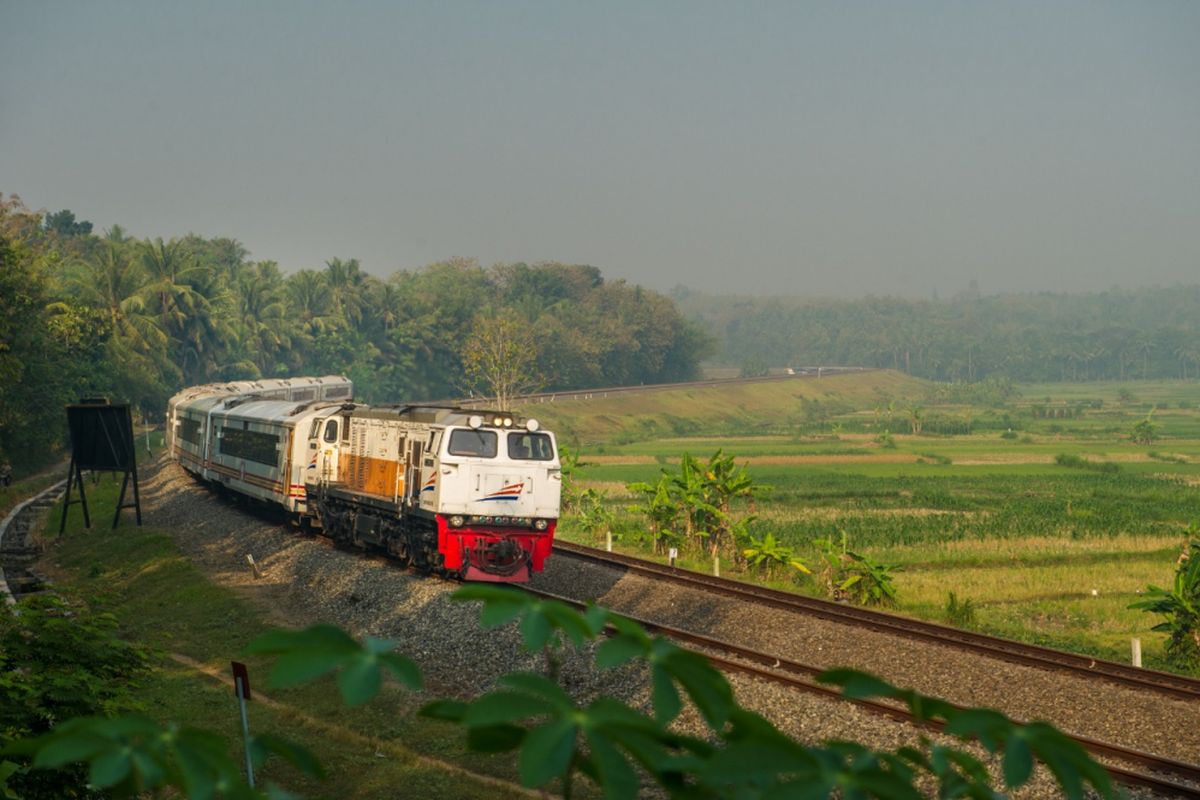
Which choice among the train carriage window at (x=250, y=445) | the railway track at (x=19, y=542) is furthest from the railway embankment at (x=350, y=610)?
the train carriage window at (x=250, y=445)

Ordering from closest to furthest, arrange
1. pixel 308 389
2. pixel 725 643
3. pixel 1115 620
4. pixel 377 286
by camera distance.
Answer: pixel 725 643, pixel 1115 620, pixel 308 389, pixel 377 286

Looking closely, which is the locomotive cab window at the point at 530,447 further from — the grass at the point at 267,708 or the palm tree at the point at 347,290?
the palm tree at the point at 347,290

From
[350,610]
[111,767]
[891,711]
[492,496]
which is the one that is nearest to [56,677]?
[111,767]

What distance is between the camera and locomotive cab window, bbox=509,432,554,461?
22922mm

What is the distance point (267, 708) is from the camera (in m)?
16.3

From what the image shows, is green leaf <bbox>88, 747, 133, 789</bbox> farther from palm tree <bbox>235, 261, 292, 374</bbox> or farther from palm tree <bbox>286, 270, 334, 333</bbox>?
palm tree <bbox>286, 270, 334, 333</bbox>

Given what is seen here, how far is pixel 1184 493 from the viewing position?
51.6m

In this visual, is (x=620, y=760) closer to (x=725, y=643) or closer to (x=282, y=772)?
(x=282, y=772)

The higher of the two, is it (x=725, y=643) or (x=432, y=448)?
(x=432, y=448)

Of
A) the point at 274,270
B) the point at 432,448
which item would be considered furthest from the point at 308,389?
the point at 274,270

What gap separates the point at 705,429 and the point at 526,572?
255ft

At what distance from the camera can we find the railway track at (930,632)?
17422mm

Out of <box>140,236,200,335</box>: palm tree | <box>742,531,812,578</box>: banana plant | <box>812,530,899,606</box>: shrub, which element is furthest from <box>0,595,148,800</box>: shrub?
<box>140,236,200,335</box>: palm tree

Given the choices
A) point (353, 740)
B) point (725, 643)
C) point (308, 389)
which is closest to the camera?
point (353, 740)
